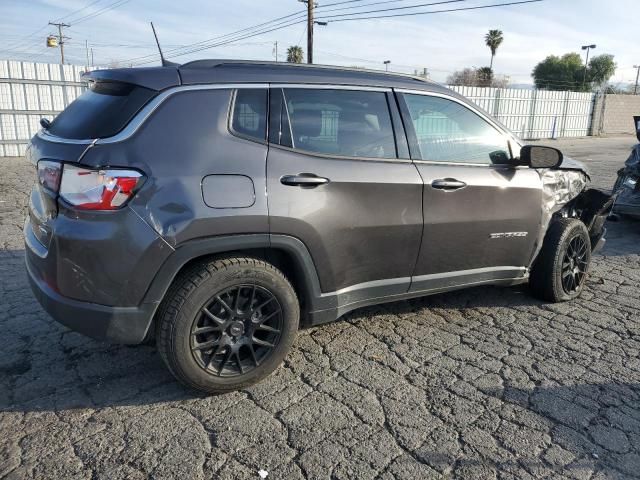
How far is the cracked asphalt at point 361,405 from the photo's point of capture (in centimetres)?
255

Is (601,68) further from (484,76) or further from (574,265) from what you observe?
(574,265)

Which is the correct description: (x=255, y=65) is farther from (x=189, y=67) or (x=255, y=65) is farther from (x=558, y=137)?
(x=558, y=137)

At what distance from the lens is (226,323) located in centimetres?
301

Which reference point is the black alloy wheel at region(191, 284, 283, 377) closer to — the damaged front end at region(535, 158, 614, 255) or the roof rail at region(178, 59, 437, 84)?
the roof rail at region(178, 59, 437, 84)

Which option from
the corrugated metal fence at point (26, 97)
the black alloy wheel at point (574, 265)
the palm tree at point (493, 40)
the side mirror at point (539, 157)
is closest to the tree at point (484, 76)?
the palm tree at point (493, 40)

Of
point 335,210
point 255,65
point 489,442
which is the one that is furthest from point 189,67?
point 489,442

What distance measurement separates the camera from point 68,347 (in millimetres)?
3666

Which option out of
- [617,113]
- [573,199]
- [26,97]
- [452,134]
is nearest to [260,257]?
[452,134]

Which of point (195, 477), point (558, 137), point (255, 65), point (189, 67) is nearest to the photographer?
point (195, 477)

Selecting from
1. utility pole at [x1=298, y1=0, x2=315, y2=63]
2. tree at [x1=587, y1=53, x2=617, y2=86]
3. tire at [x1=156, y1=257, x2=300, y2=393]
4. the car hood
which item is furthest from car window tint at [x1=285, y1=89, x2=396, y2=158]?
tree at [x1=587, y1=53, x2=617, y2=86]

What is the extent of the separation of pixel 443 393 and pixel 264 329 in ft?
3.71

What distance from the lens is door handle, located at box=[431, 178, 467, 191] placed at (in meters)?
3.60

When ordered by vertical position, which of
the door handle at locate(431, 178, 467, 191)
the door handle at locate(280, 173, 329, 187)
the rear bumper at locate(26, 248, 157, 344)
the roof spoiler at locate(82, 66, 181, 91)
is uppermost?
the roof spoiler at locate(82, 66, 181, 91)

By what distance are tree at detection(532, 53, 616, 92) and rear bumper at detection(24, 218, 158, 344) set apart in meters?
65.6
